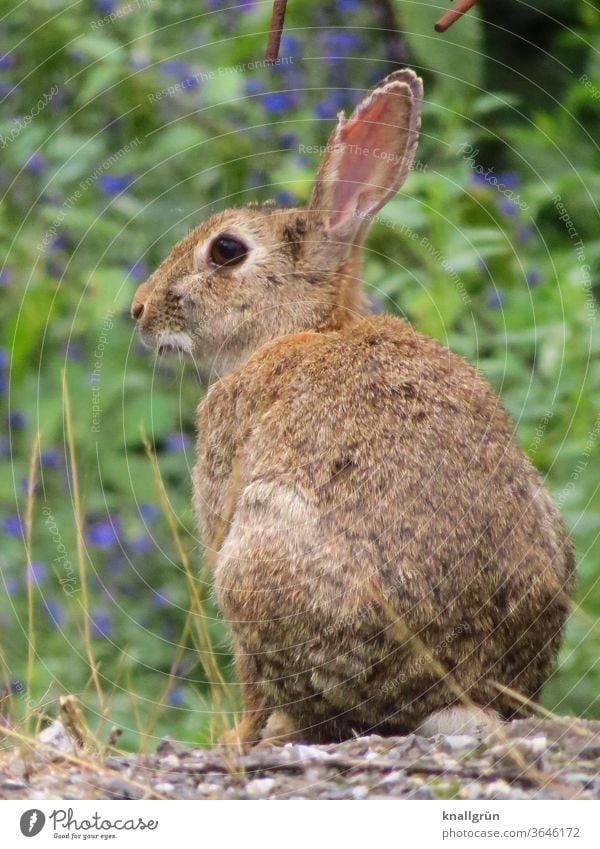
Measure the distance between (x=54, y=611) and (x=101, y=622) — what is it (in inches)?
12.6

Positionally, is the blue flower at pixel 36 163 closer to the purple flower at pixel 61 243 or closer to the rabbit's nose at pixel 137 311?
the purple flower at pixel 61 243

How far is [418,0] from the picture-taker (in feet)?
21.5

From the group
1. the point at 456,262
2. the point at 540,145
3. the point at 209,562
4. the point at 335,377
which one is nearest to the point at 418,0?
the point at 456,262

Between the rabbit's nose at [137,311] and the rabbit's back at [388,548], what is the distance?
119 centimetres

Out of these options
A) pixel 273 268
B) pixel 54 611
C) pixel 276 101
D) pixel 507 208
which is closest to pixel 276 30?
pixel 273 268

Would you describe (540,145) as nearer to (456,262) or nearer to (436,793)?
(456,262)

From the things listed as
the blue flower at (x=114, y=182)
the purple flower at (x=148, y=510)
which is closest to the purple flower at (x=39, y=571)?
the purple flower at (x=148, y=510)

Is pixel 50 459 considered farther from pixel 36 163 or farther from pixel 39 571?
pixel 36 163

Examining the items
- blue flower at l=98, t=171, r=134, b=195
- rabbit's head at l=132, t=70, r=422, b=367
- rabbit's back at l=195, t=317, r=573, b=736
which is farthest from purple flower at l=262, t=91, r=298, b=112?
rabbit's back at l=195, t=317, r=573, b=736

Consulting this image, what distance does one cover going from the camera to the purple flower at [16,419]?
26.9 ft

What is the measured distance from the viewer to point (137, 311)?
618 centimetres

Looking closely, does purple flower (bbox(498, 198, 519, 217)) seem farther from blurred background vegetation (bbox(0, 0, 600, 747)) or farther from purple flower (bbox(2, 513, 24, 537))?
purple flower (bbox(2, 513, 24, 537))

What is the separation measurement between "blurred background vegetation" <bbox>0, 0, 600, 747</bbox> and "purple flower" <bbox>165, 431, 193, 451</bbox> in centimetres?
4

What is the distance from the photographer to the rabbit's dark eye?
19.7 ft
